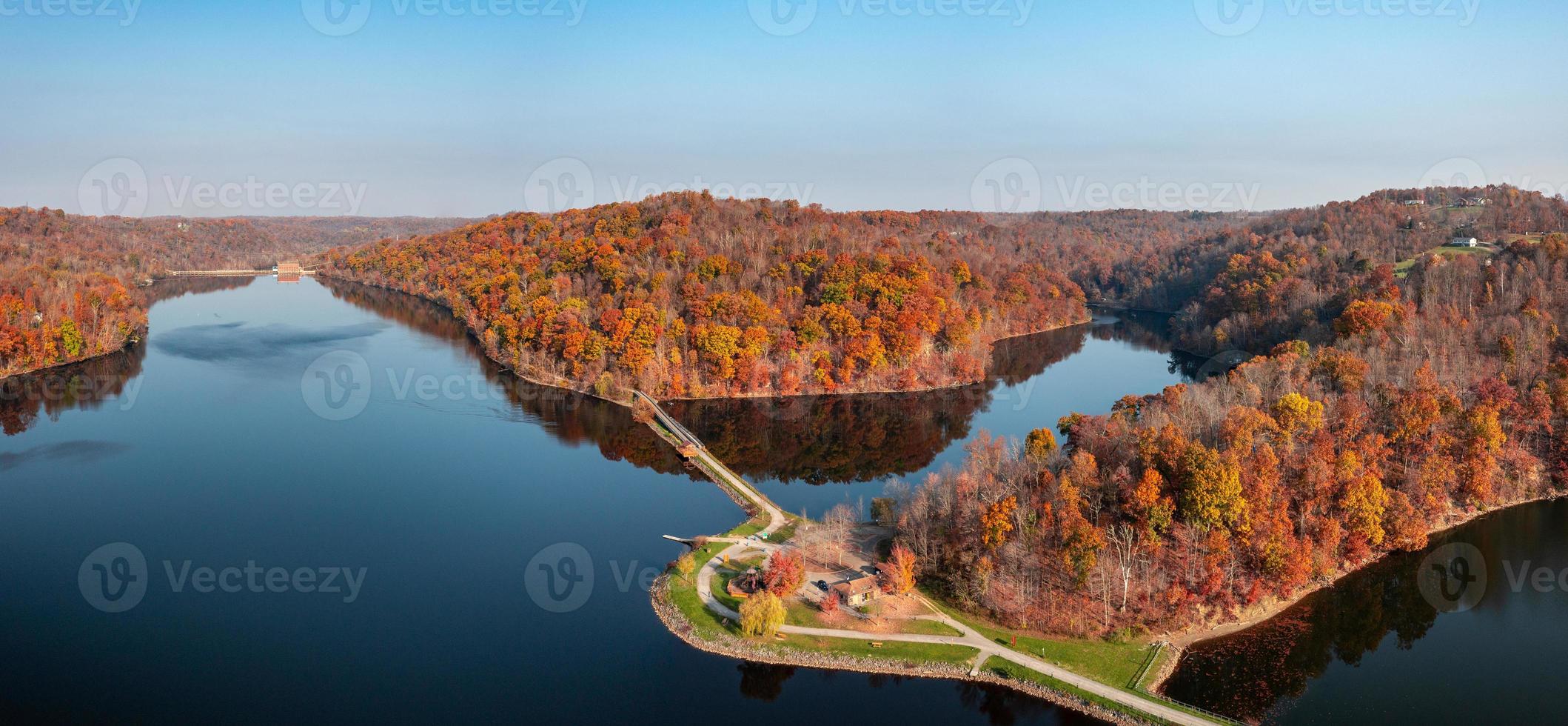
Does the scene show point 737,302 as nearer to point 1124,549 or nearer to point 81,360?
point 1124,549

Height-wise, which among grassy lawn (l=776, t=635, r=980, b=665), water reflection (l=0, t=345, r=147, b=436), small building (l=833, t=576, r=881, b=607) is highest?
water reflection (l=0, t=345, r=147, b=436)

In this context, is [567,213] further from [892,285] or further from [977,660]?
[977,660]

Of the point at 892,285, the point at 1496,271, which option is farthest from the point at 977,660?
the point at 1496,271

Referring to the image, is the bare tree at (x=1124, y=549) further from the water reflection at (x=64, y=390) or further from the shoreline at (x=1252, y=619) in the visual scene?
the water reflection at (x=64, y=390)

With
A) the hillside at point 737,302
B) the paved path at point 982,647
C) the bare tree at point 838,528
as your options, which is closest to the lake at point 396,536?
the paved path at point 982,647

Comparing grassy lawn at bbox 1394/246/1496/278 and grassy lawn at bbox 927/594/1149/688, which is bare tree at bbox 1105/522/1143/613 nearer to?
grassy lawn at bbox 927/594/1149/688

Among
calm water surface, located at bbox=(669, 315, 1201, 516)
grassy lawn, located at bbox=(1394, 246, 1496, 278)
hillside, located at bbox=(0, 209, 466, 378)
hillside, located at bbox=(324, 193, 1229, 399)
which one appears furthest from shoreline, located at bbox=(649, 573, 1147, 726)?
grassy lawn, located at bbox=(1394, 246, 1496, 278)
